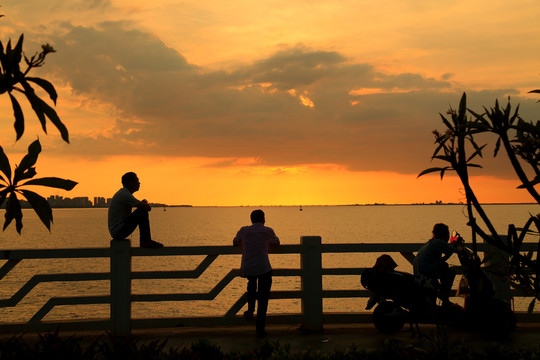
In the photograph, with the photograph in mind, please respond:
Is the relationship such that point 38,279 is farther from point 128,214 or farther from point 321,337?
point 321,337

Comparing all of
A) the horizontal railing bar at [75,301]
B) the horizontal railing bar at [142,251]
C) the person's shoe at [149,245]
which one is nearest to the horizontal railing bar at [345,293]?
the horizontal railing bar at [142,251]

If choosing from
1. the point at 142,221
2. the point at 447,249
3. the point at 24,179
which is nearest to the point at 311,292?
the point at 447,249

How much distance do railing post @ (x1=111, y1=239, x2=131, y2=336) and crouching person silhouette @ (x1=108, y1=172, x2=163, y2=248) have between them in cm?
28

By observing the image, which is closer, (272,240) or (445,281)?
(445,281)

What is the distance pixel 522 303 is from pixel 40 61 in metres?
39.5

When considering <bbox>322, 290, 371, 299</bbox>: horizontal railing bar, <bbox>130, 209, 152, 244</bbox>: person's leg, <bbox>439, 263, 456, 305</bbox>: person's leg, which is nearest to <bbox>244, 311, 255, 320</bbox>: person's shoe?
<bbox>322, 290, 371, 299</bbox>: horizontal railing bar

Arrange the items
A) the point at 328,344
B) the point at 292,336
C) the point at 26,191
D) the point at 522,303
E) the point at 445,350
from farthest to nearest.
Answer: the point at 522,303
the point at 292,336
the point at 328,344
the point at 445,350
the point at 26,191

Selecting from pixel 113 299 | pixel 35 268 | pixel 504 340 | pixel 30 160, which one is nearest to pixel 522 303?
pixel 504 340

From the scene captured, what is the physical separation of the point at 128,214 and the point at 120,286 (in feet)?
3.69

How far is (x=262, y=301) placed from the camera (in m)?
8.48

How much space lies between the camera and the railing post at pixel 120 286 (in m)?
8.53

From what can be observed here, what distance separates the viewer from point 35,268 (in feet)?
206

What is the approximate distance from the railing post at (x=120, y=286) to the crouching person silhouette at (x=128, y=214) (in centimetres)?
28

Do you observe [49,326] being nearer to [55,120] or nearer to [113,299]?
[113,299]
